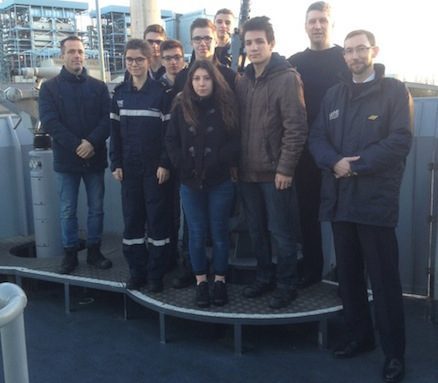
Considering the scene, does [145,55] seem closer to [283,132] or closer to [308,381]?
[283,132]

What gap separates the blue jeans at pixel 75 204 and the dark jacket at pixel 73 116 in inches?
3.6

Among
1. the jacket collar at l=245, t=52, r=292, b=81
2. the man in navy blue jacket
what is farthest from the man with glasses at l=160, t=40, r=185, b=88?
the jacket collar at l=245, t=52, r=292, b=81

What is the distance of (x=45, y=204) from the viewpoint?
4766 mm

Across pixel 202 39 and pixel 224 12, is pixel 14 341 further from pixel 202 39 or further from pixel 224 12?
pixel 224 12


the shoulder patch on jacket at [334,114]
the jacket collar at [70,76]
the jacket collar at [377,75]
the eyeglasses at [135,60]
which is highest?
the eyeglasses at [135,60]

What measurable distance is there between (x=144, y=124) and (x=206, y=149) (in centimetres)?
57

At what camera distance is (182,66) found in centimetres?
402

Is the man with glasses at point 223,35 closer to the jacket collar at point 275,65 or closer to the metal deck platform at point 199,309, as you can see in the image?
the jacket collar at point 275,65

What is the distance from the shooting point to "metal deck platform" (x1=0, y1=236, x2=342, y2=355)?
10.8 feet

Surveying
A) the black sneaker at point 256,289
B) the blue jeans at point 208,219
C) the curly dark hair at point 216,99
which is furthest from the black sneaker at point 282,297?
the curly dark hair at point 216,99

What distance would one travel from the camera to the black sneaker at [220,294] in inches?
137

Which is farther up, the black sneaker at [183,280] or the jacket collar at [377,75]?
the jacket collar at [377,75]

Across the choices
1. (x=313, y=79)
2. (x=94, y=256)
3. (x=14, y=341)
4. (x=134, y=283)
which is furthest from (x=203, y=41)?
(x=14, y=341)

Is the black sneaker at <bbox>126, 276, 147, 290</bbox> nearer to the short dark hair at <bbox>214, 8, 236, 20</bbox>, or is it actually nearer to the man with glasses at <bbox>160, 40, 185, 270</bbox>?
the man with glasses at <bbox>160, 40, 185, 270</bbox>
